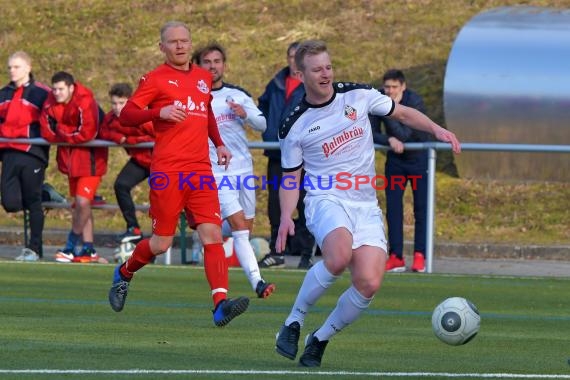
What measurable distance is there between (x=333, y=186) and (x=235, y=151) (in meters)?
5.38

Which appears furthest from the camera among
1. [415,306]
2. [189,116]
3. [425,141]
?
[425,141]

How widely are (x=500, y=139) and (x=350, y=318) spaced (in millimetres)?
12196

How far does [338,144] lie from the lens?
879 centimetres

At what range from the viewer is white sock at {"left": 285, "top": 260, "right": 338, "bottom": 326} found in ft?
28.3

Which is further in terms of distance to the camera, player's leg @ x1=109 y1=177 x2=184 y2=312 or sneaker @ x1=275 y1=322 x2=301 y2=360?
player's leg @ x1=109 y1=177 x2=184 y2=312

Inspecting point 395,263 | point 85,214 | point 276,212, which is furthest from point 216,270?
point 85,214

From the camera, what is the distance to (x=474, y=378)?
756cm

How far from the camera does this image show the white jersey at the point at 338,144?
345 inches

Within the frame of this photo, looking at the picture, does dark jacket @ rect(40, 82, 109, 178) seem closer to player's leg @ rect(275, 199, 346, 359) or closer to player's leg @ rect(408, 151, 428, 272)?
player's leg @ rect(408, 151, 428, 272)

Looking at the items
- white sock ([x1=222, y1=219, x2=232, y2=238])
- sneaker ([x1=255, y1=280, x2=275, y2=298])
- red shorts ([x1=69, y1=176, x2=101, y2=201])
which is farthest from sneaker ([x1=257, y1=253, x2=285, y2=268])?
sneaker ([x1=255, y1=280, x2=275, y2=298])

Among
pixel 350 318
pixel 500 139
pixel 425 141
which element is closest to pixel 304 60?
pixel 350 318

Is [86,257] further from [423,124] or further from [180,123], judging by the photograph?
[423,124]

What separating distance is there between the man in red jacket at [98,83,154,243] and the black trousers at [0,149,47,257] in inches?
36.0

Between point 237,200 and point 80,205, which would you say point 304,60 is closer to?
point 237,200
